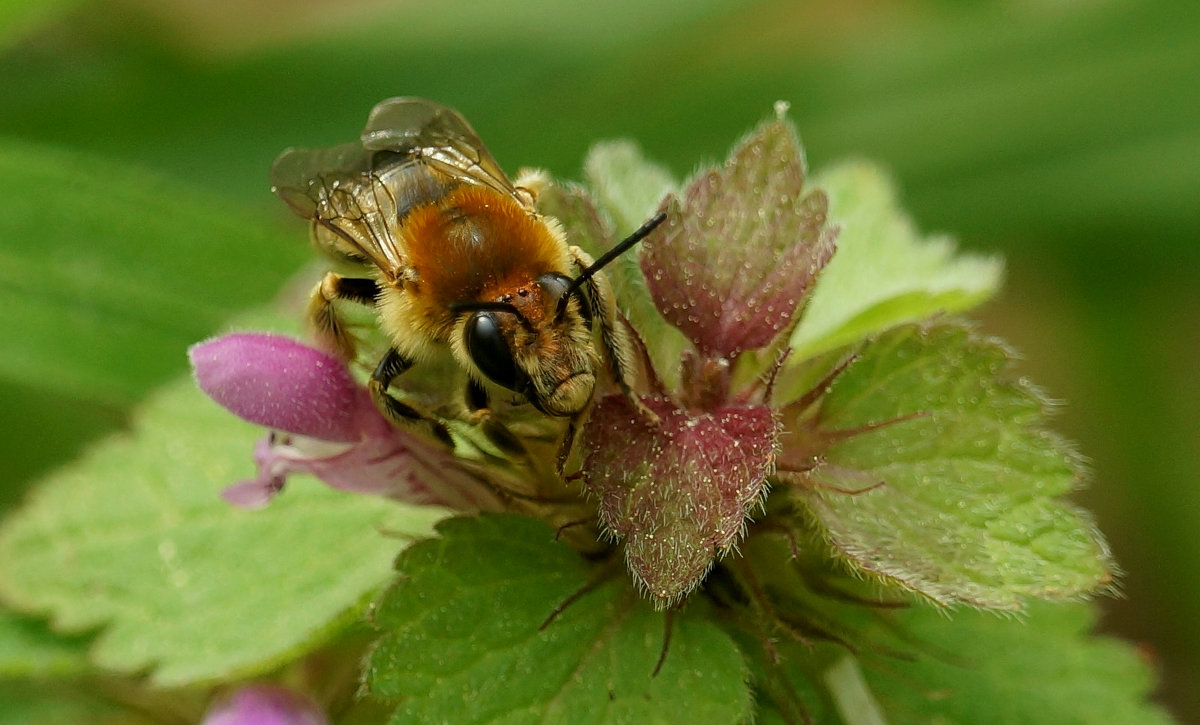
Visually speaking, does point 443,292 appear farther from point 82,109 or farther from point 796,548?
point 82,109

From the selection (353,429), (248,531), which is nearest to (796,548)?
(353,429)

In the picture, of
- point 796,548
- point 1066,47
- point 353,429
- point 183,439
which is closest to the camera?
point 796,548

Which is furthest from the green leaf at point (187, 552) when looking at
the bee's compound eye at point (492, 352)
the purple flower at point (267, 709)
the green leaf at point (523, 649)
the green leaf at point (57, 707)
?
the bee's compound eye at point (492, 352)

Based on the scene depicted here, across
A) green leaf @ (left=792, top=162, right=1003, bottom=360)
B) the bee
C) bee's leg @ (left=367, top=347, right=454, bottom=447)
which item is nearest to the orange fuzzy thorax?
the bee

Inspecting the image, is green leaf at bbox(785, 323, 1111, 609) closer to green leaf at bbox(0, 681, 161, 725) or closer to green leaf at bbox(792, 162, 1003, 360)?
green leaf at bbox(792, 162, 1003, 360)

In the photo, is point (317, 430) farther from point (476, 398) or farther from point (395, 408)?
point (476, 398)

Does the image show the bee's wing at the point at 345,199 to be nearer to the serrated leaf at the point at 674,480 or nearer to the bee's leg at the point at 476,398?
the bee's leg at the point at 476,398

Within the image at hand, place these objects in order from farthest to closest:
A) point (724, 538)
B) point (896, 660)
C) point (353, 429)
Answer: point (896, 660) → point (353, 429) → point (724, 538)
